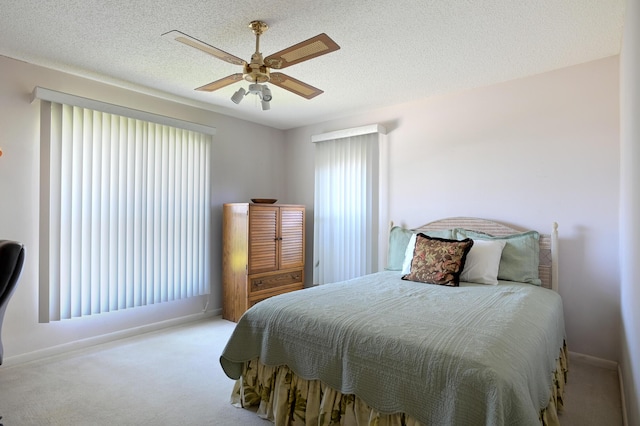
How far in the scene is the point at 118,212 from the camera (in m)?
3.28

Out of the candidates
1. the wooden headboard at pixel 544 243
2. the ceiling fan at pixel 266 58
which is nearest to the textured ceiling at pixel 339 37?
the ceiling fan at pixel 266 58

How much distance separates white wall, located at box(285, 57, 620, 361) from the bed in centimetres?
41

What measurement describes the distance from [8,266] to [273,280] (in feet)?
8.75

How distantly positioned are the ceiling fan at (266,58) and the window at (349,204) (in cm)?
164

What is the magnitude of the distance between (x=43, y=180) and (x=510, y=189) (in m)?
4.00

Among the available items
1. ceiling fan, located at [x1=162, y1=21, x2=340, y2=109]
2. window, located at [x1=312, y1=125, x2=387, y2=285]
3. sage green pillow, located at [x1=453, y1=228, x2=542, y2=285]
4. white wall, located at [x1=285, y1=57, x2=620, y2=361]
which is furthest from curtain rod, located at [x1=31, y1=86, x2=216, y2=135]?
sage green pillow, located at [x1=453, y1=228, x2=542, y2=285]

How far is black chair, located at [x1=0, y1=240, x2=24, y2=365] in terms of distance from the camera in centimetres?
Answer: 159

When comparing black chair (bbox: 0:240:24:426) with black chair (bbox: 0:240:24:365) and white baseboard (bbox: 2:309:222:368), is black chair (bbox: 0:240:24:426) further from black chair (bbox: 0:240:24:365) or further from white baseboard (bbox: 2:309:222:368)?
white baseboard (bbox: 2:309:222:368)

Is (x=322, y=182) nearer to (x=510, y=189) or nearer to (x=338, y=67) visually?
(x=338, y=67)

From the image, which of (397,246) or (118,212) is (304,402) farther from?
(118,212)

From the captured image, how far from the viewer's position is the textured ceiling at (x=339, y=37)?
2.07m

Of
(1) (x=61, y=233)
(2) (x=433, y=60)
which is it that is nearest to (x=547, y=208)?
(2) (x=433, y=60)

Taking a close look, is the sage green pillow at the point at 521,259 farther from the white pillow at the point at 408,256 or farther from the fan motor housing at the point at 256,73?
the fan motor housing at the point at 256,73

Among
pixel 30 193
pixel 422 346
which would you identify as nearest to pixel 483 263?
pixel 422 346
